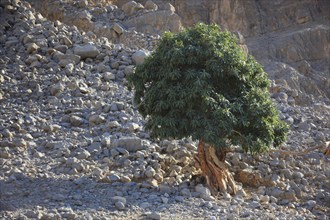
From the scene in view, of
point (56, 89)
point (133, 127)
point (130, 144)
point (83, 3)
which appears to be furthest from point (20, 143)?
point (83, 3)

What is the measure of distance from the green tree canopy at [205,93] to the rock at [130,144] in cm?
114

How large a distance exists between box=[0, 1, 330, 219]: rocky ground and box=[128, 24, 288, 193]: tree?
3.00 feet

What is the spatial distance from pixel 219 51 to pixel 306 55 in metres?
20.9

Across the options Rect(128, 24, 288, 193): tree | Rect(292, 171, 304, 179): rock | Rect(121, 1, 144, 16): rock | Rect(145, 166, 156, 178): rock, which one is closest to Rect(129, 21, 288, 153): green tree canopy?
Rect(128, 24, 288, 193): tree

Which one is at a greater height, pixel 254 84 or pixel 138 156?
pixel 254 84

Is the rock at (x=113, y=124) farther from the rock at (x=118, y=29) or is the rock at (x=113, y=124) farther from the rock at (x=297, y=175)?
the rock at (x=118, y=29)

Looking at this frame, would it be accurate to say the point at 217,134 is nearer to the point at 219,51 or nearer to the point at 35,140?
the point at 219,51

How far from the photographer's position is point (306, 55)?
98.8 ft

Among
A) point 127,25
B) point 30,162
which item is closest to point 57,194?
point 30,162

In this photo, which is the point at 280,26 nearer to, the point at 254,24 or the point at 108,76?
the point at 254,24

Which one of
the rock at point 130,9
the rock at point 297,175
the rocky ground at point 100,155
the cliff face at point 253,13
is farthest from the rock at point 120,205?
the cliff face at point 253,13

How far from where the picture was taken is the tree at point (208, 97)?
32.4 feet

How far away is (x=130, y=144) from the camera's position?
456 inches

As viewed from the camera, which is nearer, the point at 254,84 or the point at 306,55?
the point at 254,84
